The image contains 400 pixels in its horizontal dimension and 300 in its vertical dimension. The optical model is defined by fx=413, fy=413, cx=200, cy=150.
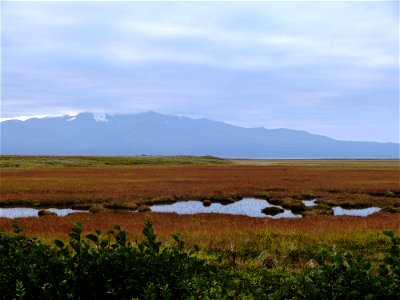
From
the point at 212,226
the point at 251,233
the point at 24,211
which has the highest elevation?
the point at 251,233

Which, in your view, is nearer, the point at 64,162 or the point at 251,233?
the point at 251,233

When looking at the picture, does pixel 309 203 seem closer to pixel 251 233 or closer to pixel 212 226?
pixel 212 226

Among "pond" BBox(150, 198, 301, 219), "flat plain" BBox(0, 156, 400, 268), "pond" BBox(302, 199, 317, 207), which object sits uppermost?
"flat plain" BBox(0, 156, 400, 268)

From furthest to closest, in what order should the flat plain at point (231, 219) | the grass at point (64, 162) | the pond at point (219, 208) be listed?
the grass at point (64, 162) < the pond at point (219, 208) < the flat plain at point (231, 219)

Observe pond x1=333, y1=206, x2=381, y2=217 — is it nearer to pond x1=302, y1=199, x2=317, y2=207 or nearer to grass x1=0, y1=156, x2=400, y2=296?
grass x1=0, y1=156, x2=400, y2=296

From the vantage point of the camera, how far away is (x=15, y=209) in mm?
34000

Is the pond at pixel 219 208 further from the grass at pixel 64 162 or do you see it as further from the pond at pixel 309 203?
the grass at pixel 64 162

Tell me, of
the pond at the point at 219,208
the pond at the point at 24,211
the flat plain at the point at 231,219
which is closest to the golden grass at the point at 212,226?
the flat plain at the point at 231,219

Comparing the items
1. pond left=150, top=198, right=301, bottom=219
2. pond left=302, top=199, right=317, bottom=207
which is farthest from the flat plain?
pond left=150, top=198, right=301, bottom=219

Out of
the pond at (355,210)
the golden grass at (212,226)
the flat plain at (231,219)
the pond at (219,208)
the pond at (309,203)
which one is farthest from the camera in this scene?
the pond at (309,203)

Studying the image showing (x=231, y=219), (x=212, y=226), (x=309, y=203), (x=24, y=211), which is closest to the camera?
(x=212, y=226)

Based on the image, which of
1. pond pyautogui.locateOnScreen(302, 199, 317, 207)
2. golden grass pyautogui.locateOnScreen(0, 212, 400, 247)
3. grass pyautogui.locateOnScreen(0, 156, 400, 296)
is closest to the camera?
grass pyautogui.locateOnScreen(0, 156, 400, 296)

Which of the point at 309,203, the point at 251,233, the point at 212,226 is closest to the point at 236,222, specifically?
the point at 212,226

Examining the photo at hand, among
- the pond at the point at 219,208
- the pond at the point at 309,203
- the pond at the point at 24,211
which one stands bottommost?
the pond at the point at 24,211
